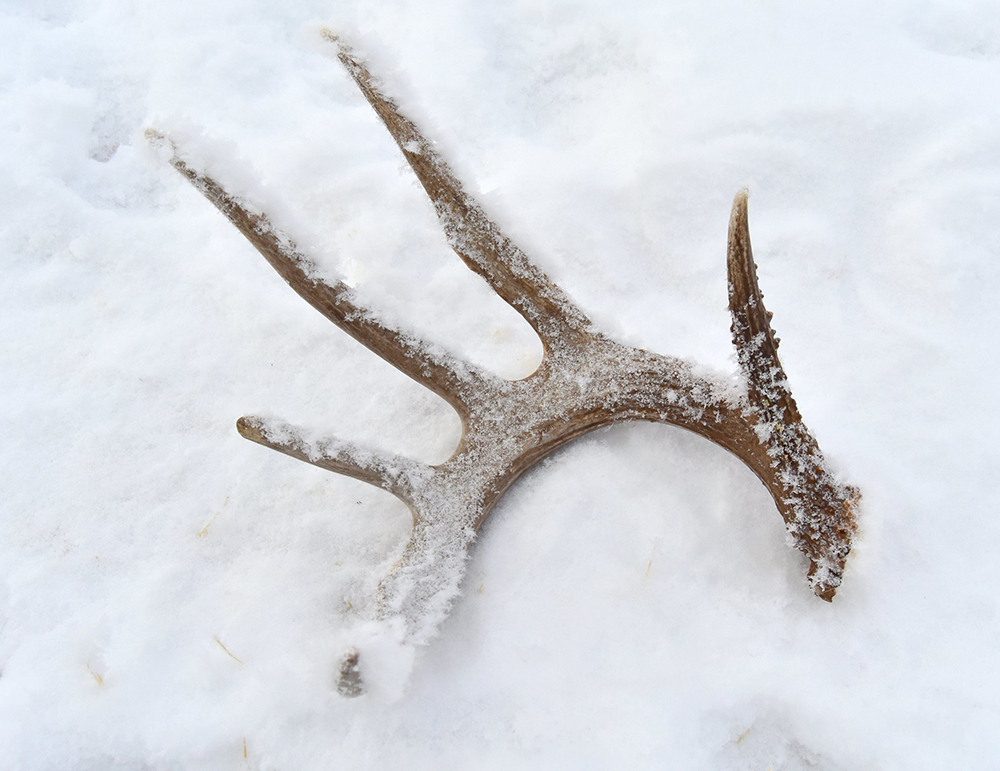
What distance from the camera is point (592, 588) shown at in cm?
140

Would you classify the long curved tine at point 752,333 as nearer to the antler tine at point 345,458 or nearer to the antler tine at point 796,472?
the antler tine at point 796,472

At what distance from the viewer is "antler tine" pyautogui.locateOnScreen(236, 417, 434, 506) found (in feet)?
3.98

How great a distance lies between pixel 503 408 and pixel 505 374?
235 mm

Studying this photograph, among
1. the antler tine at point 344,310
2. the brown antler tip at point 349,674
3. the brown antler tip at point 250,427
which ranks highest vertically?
the antler tine at point 344,310

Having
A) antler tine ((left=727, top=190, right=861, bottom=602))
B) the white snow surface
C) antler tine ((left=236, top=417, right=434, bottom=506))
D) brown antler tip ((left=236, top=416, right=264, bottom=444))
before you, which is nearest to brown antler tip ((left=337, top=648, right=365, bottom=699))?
the white snow surface

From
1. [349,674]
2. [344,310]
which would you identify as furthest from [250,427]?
[349,674]

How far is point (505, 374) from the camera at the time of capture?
161cm

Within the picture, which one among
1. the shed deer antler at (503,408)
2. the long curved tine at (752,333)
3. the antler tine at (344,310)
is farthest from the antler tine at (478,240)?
the long curved tine at (752,333)

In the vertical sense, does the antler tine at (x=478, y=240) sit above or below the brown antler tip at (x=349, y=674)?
above

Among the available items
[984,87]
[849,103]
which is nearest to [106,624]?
[849,103]

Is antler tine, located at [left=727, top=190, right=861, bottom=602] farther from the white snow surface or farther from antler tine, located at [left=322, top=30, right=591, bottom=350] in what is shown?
antler tine, located at [left=322, top=30, right=591, bottom=350]

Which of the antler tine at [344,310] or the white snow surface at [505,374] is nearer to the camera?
the antler tine at [344,310]

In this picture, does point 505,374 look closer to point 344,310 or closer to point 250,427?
point 344,310

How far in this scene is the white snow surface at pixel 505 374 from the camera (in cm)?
135
